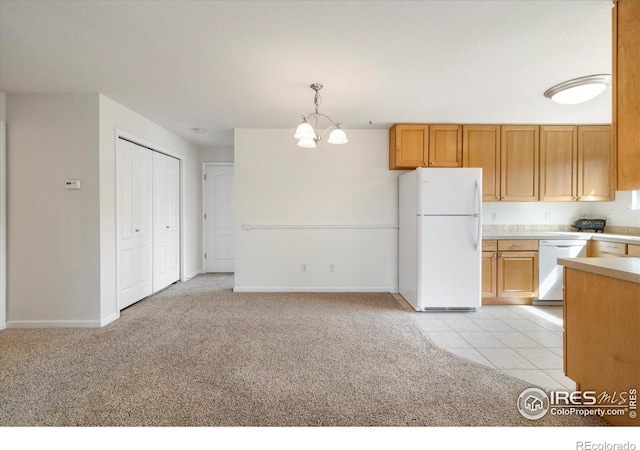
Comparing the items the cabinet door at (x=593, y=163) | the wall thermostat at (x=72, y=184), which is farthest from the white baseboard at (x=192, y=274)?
the cabinet door at (x=593, y=163)

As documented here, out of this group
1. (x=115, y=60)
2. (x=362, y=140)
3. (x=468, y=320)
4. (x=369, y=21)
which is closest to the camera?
(x=369, y=21)

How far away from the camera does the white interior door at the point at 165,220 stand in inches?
170

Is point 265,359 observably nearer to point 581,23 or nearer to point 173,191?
point 581,23

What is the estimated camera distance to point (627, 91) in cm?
165

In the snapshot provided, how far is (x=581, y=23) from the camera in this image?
6.20 ft

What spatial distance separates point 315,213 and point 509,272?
8.51 ft

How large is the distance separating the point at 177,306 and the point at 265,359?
1911 mm

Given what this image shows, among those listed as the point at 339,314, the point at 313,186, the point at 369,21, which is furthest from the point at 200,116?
the point at 339,314

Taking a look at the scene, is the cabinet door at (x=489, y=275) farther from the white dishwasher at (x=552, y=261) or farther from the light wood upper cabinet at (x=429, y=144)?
the light wood upper cabinet at (x=429, y=144)

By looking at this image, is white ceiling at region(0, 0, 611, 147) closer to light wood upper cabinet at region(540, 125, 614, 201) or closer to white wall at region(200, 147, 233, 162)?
light wood upper cabinet at region(540, 125, 614, 201)

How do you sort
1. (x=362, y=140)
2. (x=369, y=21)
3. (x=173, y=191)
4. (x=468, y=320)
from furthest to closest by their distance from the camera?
(x=173, y=191)
(x=362, y=140)
(x=468, y=320)
(x=369, y=21)

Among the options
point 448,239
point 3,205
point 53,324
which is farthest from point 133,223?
point 448,239

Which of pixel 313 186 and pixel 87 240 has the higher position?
pixel 313 186

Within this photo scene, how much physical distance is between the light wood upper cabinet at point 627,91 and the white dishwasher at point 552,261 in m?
2.39
